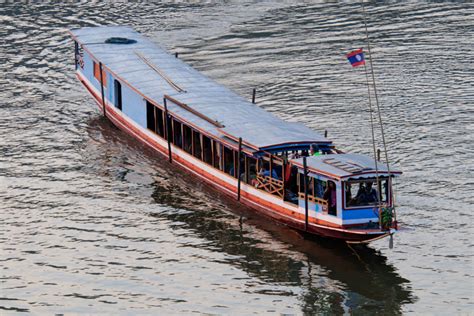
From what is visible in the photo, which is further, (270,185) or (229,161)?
(229,161)

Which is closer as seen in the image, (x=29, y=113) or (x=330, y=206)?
(x=330, y=206)

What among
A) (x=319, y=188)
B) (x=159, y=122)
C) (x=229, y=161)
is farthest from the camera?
(x=159, y=122)

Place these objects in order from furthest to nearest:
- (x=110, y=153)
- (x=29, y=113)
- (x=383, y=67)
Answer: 1. (x=383, y=67)
2. (x=29, y=113)
3. (x=110, y=153)

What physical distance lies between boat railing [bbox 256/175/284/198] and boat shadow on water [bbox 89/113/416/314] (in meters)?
1.47

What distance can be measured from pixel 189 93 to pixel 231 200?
24.9ft

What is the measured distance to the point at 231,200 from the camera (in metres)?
49.9

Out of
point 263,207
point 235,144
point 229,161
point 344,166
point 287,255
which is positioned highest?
point 344,166

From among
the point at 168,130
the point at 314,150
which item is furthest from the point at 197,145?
the point at 314,150

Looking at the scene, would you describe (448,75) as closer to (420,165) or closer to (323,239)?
(420,165)

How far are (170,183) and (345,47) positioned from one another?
24.3 metres

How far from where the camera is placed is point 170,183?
2073 inches

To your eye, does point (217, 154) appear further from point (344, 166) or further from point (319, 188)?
point (344, 166)

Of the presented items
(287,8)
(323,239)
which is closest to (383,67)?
(287,8)

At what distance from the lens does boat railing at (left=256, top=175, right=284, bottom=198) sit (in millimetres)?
46281
